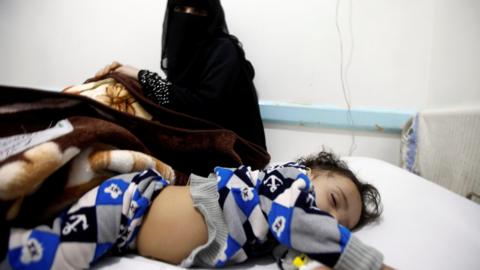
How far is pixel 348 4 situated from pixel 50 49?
1.59 meters

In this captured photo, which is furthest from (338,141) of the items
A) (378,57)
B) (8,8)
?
(8,8)

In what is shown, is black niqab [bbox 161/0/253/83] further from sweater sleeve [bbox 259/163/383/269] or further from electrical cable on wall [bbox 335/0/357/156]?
sweater sleeve [bbox 259/163/383/269]

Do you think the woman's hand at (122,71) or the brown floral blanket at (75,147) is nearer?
the brown floral blanket at (75,147)

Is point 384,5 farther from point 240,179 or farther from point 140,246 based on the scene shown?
point 140,246

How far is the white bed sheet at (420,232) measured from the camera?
594 mm

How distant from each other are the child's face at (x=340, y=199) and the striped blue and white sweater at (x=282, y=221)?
77 millimetres

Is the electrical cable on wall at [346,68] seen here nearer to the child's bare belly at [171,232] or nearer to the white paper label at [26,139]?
the child's bare belly at [171,232]

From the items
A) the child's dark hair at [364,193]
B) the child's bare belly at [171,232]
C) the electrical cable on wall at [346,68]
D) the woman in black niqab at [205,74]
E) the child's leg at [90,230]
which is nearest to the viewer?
the child's leg at [90,230]

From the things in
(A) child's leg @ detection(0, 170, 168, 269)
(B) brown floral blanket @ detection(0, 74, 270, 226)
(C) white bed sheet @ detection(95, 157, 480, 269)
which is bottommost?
(C) white bed sheet @ detection(95, 157, 480, 269)

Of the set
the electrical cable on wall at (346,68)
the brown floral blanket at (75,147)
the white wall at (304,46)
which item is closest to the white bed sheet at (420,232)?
the brown floral blanket at (75,147)

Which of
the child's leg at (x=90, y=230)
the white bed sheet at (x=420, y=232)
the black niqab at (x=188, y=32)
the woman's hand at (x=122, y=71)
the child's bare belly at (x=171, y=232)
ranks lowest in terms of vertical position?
the white bed sheet at (x=420, y=232)

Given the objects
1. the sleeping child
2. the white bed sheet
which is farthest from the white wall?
the sleeping child

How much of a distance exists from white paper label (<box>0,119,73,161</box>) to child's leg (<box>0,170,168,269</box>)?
0.14 meters

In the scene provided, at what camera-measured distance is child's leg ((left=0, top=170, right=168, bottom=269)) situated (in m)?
0.50
